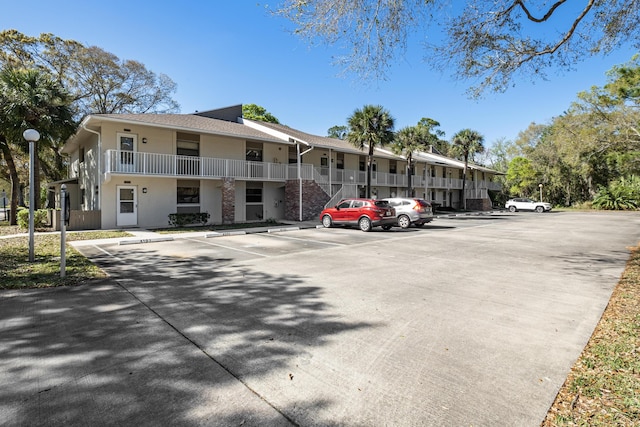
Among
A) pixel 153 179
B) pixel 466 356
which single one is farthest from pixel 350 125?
pixel 466 356

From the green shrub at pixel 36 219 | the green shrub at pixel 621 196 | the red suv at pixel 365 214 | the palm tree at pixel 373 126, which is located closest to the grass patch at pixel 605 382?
the red suv at pixel 365 214

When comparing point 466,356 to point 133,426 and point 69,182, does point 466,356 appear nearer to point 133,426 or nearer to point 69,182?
point 133,426

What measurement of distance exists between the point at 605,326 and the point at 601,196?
4606cm

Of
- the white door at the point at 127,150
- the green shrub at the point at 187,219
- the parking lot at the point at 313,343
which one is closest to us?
the parking lot at the point at 313,343

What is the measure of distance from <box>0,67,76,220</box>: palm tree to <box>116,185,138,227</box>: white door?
199 inches

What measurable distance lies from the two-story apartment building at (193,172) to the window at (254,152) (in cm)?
6

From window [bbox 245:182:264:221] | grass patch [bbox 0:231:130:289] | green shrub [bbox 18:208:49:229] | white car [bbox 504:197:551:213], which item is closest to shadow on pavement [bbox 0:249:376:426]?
grass patch [bbox 0:231:130:289]

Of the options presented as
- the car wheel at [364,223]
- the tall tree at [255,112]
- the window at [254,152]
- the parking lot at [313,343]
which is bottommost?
the parking lot at [313,343]

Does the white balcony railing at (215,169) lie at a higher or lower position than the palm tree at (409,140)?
lower

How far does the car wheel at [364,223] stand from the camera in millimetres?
16172

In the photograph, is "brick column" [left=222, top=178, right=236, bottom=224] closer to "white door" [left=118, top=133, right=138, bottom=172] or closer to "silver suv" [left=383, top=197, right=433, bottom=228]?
"white door" [left=118, top=133, right=138, bottom=172]

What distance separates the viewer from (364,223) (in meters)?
16.4

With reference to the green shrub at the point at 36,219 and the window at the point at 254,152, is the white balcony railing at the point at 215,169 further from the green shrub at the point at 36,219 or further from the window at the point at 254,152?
the green shrub at the point at 36,219

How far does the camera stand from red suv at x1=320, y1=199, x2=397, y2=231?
16109 mm
